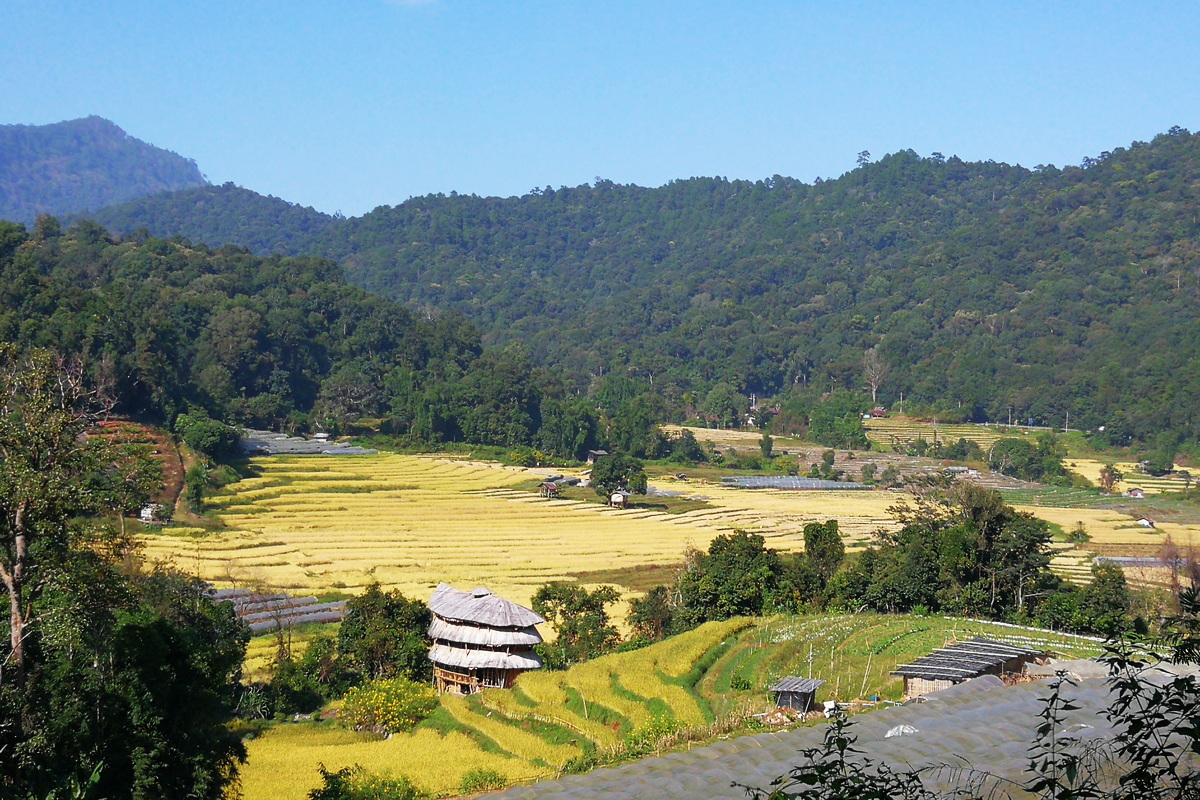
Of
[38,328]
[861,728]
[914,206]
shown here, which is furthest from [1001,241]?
[861,728]

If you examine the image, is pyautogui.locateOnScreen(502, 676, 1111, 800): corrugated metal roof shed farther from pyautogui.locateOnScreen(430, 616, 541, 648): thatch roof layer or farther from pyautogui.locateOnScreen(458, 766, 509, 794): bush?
pyautogui.locateOnScreen(430, 616, 541, 648): thatch roof layer

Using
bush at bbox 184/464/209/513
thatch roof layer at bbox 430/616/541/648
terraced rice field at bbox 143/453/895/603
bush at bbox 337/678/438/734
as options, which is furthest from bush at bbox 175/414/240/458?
bush at bbox 337/678/438/734

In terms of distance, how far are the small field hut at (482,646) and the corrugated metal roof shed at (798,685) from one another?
649 cm

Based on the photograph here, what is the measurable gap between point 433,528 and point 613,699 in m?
27.0

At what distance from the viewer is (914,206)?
571 feet

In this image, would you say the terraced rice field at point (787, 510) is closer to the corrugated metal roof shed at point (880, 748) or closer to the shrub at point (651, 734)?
the shrub at point (651, 734)

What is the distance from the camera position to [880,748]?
39.8 ft

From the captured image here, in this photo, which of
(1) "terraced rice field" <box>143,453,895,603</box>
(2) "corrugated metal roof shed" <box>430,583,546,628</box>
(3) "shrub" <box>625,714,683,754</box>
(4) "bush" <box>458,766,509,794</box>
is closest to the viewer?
(4) "bush" <box>458,766,509,794</box>

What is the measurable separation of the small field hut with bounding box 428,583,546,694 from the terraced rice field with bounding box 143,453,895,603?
31.0 feet

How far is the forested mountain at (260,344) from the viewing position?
56188 millimetres

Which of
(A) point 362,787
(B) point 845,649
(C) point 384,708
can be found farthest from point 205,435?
(A) point 362,787

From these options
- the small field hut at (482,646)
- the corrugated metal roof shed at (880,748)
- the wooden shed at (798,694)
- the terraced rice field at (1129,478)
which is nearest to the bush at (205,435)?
the small field hut at (482,646)

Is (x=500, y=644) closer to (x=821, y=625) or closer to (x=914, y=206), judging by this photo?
(x=821, y=625)

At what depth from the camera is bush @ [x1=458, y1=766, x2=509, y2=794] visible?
49.9ft
